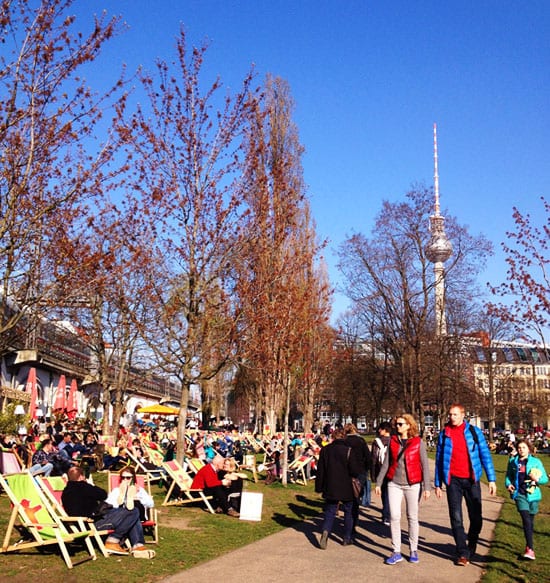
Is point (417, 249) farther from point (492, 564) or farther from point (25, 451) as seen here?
point (492, 564)

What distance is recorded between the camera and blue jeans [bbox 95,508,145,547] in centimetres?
827

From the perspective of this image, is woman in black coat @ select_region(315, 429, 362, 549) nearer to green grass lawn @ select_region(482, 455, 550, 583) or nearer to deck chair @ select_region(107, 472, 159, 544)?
green grass lawn @ select_region(482, 455, 550, 583)

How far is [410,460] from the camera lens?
8180 millimetres

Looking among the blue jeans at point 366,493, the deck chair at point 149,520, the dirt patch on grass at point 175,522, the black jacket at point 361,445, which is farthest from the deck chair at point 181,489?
the blue jeans at point 366,493

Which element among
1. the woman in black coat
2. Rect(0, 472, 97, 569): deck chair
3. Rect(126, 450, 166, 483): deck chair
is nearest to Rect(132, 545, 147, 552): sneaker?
Rect(0, 472, 97, 569): deck chair

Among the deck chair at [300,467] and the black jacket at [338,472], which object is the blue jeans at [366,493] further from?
the deck chair at [300,467]

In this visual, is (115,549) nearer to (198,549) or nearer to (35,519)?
(35,519)

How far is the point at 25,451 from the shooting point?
54.9 ft

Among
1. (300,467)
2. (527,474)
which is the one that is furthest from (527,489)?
(300,467)

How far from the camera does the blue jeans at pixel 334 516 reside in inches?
349

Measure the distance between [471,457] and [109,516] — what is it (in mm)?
4318

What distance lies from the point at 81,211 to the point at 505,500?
1122 cm

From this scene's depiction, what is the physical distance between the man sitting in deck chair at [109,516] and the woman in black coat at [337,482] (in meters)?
2.27

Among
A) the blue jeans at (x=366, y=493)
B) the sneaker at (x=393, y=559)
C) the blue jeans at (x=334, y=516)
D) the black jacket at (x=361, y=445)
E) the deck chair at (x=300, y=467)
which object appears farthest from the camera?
the deck chair at (x=300, y=467)
